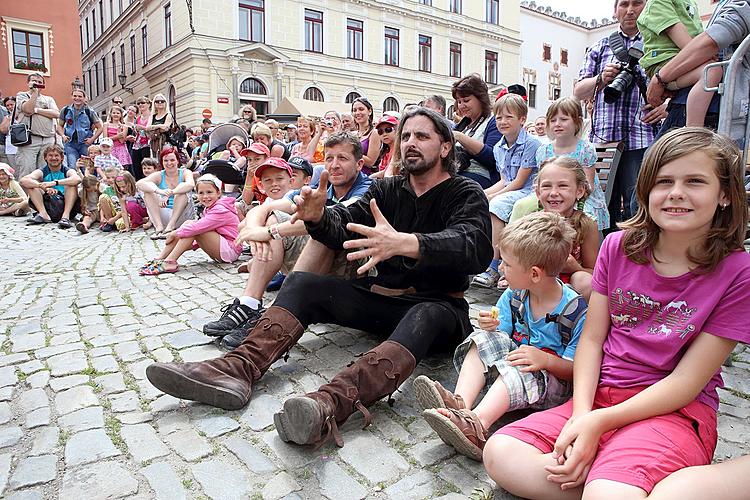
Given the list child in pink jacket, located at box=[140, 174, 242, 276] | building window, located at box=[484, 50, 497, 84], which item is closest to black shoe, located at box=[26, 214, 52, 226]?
child in pink jacket, located at box=[140, 174, 242, 276]

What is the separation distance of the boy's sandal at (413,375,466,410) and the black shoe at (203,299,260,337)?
1748 millimetres

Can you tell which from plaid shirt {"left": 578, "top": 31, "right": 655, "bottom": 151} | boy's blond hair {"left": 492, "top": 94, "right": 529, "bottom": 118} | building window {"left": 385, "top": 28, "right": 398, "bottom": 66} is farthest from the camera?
building window {"left": 385, "top": 28, "right": 398, "bottom": 66}

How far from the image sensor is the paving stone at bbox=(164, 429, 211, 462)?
2.30 meters

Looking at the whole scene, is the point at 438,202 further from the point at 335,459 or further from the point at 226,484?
the point at 226,484

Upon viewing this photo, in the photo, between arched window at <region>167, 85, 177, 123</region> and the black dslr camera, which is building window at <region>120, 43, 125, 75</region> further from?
the black dslr camera

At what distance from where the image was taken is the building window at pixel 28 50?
86.6 feet

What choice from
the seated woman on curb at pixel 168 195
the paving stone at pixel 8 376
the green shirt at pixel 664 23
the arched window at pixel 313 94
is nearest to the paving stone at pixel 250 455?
the paving stone at pixel 8 376

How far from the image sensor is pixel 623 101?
14.5 feet

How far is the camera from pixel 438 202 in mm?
3154

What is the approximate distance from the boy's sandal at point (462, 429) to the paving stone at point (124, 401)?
1.55 metres

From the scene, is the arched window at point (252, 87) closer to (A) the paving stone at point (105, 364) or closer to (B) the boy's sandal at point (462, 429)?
(A) the paving stone at point (105, 364)

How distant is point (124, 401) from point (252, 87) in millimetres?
27592

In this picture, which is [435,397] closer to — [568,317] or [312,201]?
[568,317]

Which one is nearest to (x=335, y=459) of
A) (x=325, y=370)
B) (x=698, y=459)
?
(x=325, y=370)
